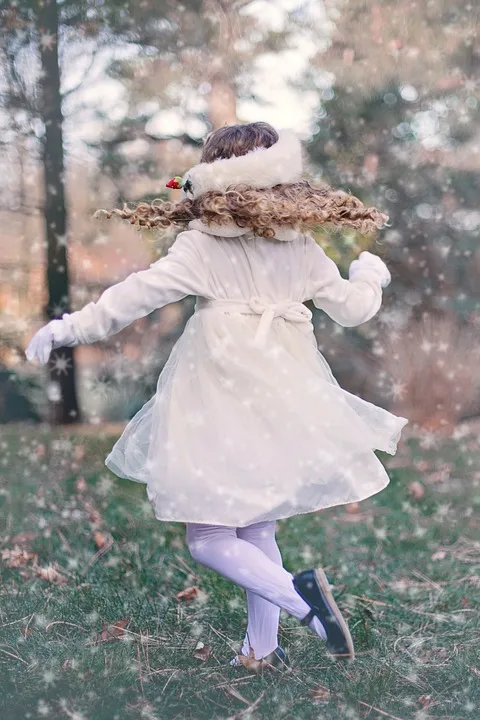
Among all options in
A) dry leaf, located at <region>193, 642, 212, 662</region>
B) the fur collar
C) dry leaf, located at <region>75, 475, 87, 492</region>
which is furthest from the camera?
dry leaf, located at <region>75, 475, 87, 492</region>

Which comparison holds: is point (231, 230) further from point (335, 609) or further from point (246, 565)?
point (335, 609)

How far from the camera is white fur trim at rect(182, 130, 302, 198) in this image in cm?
168

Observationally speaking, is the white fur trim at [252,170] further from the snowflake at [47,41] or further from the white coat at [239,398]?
the snowflake at [47,41]

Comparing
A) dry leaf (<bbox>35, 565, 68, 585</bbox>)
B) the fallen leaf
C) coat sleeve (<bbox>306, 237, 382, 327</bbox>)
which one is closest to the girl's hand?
coat sleeve (<bbox>306, 237, 382, 327</bbox>)

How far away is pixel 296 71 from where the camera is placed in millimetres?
2973

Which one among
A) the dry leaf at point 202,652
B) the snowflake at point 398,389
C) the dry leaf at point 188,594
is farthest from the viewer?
the snowflake at point 398,389

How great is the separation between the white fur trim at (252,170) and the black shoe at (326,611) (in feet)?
2.36

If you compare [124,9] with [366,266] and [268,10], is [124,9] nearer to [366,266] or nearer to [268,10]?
[268,10]

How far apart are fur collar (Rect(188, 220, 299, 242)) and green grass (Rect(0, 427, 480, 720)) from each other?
866mm

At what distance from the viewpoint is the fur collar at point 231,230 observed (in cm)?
169

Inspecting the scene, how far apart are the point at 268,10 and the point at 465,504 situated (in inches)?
67.0

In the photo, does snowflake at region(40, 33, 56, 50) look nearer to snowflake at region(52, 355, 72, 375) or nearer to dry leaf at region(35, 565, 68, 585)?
snowflake at region(52, 355, 72, 375)

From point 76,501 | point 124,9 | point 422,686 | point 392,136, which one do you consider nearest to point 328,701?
point 422,686

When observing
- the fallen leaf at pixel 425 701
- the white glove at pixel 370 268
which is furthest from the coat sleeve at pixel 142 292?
the fallen leaf at pixel 425 701
